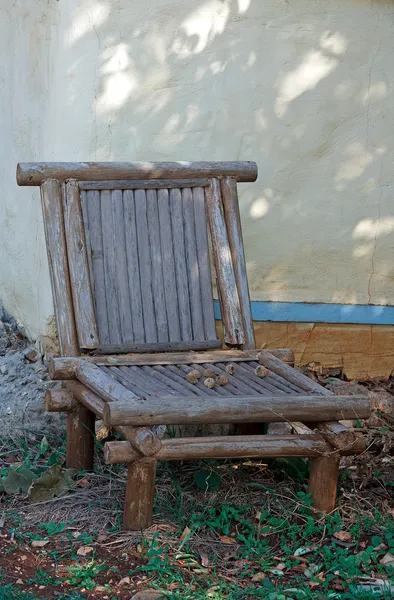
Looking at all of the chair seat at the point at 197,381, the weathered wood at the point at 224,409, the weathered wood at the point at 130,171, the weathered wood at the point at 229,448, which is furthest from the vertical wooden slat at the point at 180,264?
the weathered wood at the point at 229,448

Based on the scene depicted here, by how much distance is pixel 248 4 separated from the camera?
5520 millimetres

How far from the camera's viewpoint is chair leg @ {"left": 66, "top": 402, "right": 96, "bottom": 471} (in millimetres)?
4781

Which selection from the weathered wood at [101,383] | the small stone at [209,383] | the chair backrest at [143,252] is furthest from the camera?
the chair backrest at [143,252]

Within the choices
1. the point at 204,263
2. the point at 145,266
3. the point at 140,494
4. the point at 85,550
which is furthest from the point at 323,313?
the point at 85,550

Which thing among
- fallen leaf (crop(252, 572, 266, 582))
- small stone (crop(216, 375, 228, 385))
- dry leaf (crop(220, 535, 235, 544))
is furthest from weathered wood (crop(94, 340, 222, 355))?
fallen leaf (crop(252, 572, 266, 582))

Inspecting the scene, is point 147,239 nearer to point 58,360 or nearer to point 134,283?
point 134,283

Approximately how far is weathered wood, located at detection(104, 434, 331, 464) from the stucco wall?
5.45 feet

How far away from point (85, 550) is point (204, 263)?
1.69 metres

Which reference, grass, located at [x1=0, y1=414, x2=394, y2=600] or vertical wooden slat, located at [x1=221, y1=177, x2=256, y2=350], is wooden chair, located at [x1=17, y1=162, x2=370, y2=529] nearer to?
vertical wooden slat, located at [x1=221, y1=177, x2=256, y2=350]

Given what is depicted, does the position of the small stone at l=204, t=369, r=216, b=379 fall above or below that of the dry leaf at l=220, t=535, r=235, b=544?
above

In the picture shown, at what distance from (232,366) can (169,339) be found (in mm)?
435

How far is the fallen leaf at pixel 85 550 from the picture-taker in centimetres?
401

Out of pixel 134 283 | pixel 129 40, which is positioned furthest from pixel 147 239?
Answer: pixel 129 40

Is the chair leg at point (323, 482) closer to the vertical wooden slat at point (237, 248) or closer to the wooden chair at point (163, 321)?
the wooden chair at point (163, 321)
